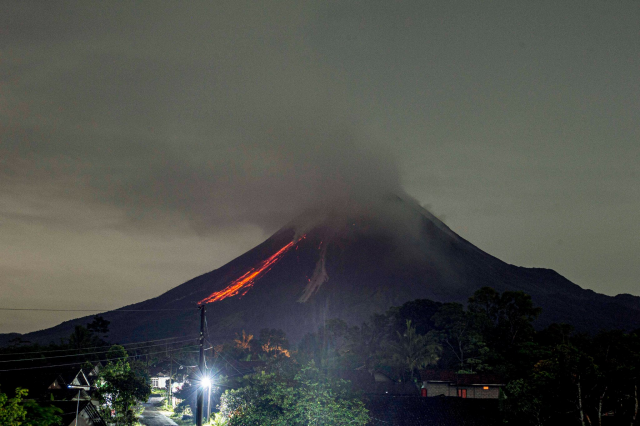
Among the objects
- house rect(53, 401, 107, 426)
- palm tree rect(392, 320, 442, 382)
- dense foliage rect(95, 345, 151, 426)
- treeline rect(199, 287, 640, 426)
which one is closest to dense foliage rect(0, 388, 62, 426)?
house rect(53, 401, 107, 426)

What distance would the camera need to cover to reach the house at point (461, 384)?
6675 cm

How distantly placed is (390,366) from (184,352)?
42.0 m

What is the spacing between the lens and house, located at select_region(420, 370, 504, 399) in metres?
66.8

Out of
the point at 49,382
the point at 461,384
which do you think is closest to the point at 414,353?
the point at 461,384

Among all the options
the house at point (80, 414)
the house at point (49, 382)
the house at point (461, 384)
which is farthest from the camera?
the house at point (461, 384)

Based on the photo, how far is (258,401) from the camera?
122ft

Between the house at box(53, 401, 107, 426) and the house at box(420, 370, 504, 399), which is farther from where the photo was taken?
the house at box(420, 370, 504, 399)

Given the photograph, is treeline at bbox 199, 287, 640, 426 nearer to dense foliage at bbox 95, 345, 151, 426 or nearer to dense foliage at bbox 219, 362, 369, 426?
dense foliage at bbox 219, 362, 369, 426

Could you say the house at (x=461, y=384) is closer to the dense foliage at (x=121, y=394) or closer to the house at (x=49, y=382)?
the dense foliage at (x=121, y=394)

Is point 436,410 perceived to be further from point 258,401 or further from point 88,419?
point 88,419

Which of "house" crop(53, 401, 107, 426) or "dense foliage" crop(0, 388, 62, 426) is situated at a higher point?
"dense foliage" crop(0, 388, 62, 426)

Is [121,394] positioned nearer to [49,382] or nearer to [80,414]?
[80,414]

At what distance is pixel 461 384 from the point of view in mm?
68375

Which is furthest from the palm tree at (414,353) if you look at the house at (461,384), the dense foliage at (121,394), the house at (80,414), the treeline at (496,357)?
the house at (80,414)
